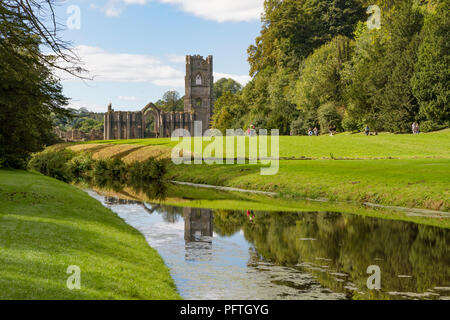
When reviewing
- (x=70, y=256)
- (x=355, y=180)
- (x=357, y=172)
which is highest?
(x=357, y=172)

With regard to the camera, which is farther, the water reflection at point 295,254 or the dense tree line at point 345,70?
the dense tree line at point 345,70

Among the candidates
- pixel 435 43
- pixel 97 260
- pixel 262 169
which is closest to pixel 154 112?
pixel 435 43

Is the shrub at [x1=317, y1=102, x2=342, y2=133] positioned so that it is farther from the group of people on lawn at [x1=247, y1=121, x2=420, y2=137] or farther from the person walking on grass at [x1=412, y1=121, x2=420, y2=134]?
the person walking on grass at [x1=412, y1=121, x2=420, y2=134]

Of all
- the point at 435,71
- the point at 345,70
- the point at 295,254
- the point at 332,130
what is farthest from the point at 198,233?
the point at 345,70

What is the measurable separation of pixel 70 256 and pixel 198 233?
8.75 meters

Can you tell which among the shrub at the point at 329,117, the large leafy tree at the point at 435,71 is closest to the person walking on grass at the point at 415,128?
the large leafy tree at the point at 435,71

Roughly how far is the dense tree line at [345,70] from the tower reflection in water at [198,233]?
39311 mm

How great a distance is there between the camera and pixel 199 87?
150 metres

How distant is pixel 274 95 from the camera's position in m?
83.8

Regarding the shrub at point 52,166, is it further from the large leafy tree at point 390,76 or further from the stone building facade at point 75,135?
the stone building facade at point 75,135

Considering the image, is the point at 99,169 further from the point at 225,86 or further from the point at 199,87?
the point at 225,86

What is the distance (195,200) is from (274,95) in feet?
184

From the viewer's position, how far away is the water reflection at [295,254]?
1146 centimetres

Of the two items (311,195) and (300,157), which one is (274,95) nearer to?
(300,157)
